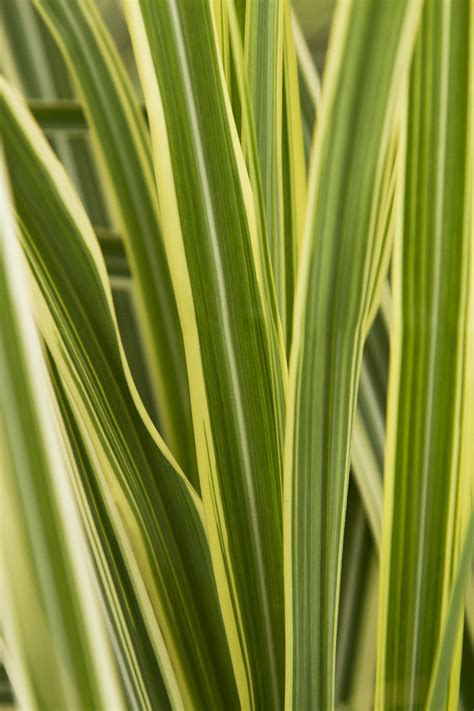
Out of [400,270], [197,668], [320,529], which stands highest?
[400,270]

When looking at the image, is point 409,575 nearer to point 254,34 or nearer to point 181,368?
point 181,368

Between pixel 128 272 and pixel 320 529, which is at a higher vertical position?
pixel 128 272

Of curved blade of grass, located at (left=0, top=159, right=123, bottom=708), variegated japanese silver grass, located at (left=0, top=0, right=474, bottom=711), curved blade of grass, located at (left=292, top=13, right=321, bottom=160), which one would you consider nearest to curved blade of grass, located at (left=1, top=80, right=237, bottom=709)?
variegated japanese silver grass, located at (left=0, top=0, right=474, bottom=711)

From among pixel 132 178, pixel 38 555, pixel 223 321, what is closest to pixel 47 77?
pixel 132 178

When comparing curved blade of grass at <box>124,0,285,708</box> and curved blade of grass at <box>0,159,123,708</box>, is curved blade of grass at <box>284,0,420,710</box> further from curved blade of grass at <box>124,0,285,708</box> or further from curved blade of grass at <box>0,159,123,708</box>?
curved blade of grass at <box>0,159,123,708</box>

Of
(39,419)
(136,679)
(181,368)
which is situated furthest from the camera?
(181,368)

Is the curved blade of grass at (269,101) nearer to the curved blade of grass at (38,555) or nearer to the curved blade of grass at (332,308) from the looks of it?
the curved blade of grass at (332,308)

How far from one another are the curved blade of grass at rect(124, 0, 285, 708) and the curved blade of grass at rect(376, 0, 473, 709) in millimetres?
65

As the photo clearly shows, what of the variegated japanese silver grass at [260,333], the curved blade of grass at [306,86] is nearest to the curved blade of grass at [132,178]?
the variegated japanese silver grass at [260,333]

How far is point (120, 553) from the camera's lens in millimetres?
341

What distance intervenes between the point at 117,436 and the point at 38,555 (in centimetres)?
14

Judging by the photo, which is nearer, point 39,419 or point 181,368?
point 39,419

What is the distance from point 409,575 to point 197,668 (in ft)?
0.46

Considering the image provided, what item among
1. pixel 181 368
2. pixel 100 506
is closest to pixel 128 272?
pixel 181 368
